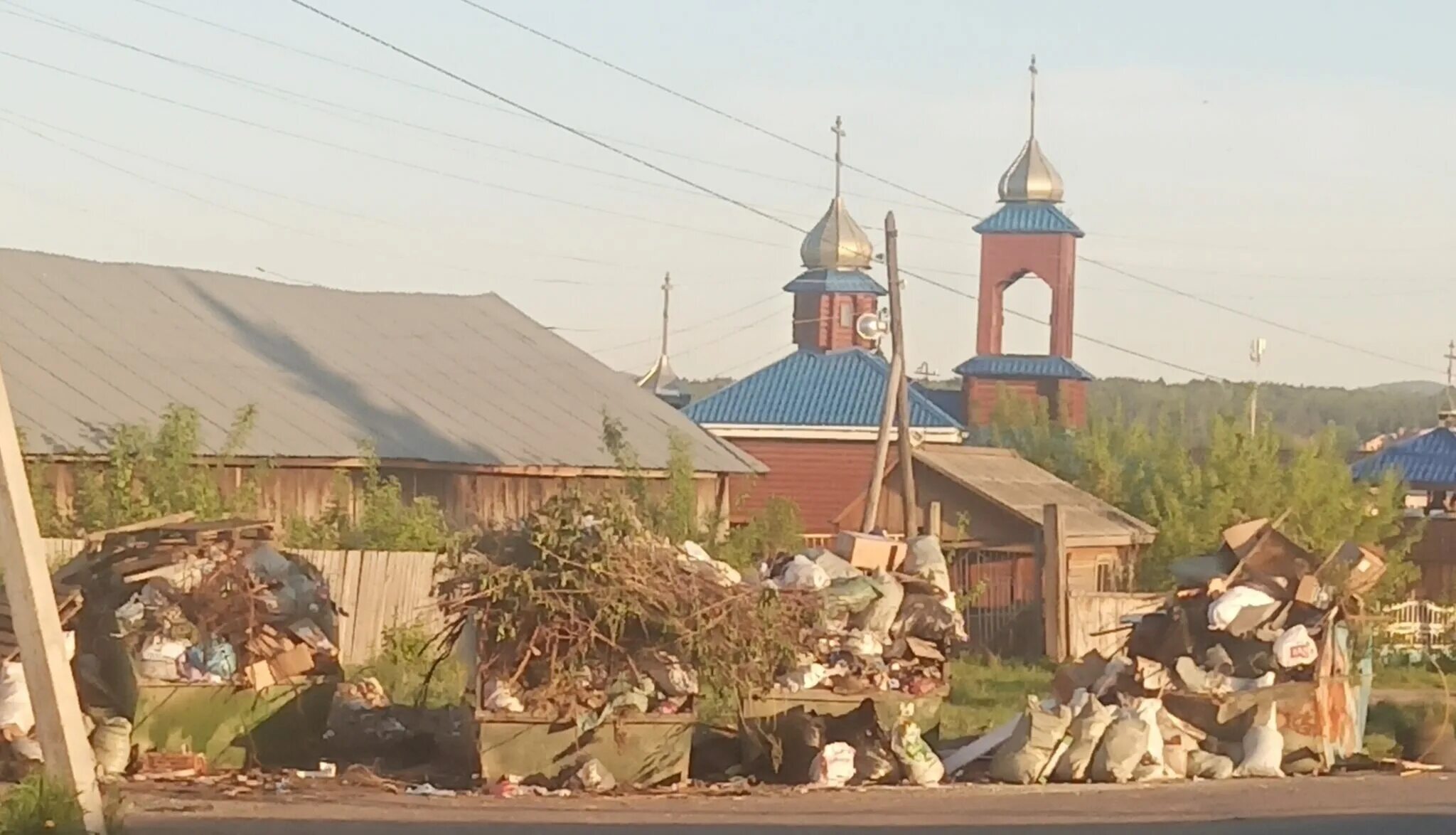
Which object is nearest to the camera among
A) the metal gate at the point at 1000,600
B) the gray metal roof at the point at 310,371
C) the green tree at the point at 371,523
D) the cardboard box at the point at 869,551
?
the cardboard box at the point at 869,551

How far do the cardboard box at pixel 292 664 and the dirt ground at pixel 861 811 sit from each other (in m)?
1.91

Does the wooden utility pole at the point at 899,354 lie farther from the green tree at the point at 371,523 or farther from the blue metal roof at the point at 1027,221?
the blue metal roof at the point at 1027,221

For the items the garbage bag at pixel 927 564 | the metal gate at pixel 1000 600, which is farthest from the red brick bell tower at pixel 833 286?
the garbage bag at pixel 927 564

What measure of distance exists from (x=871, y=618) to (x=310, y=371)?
21707 mm

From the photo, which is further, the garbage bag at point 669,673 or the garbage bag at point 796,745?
the garbage bag at point 796,745

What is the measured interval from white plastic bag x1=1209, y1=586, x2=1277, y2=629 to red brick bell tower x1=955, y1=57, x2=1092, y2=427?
47.0 meters

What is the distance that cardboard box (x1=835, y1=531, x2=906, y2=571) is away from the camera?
21000 mm

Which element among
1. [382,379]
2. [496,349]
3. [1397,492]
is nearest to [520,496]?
[382,379]

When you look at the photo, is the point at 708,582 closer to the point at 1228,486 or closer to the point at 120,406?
the point at 120,406

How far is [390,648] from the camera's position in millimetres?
28531

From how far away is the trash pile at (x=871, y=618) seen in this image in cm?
1922

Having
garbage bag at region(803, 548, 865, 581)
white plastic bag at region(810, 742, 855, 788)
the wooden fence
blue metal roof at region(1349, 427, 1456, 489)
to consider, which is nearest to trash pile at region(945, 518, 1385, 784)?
white plastic bag at region(810, 742, 855, 788)

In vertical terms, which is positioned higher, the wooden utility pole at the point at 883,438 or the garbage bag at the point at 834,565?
the wooden utility pole at the point at 883,438

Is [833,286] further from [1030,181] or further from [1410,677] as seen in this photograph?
[1410,677]
